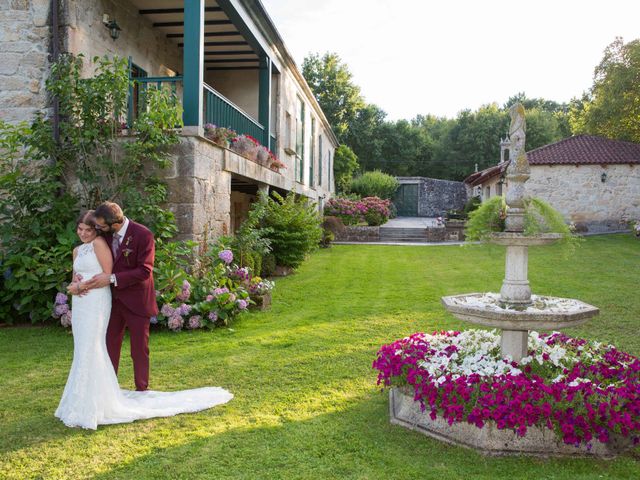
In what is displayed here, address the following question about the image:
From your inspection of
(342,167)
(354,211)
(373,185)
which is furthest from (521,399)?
(342,167)

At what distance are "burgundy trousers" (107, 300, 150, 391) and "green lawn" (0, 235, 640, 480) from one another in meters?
0.36

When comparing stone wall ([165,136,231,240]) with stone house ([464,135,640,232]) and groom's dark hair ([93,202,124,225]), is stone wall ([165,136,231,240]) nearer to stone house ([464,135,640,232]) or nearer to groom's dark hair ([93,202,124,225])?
groom's dark hair ([93,202,124,225])

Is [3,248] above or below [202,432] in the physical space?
Result: above

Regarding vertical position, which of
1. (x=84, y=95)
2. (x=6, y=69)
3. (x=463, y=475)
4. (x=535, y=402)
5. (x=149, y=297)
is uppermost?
(x=6, y=69)

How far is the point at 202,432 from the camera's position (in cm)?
372

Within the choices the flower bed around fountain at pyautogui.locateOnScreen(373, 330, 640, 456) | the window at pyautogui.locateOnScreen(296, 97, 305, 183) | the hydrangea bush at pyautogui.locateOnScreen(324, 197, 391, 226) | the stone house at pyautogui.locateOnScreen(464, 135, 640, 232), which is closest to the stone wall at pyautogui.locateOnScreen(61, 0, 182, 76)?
the window at pyautogui.locateOnScreen(296, 97, 305, 183)

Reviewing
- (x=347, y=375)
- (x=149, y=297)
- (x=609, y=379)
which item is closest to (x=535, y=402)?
(x=609, y=379)

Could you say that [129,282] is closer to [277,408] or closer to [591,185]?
[277,408]

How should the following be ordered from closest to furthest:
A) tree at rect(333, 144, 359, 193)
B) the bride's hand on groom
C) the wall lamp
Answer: the bride's hand on groom < the wall lamp < tree at rect(333, 144, 359, 193)

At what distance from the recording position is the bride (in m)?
3.82

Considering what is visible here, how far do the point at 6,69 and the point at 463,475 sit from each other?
291 inches

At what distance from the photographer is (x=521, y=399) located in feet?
11.1

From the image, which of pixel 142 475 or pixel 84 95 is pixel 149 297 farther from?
pixel 84 95

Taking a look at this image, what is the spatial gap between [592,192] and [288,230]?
49.0ft
